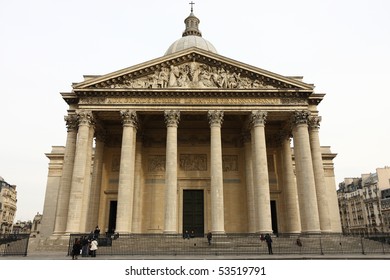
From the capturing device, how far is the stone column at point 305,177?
22519mm

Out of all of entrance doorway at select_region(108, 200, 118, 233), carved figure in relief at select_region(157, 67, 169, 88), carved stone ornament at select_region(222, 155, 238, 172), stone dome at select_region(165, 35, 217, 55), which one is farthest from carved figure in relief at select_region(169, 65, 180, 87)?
stone dome at select_region(165, 35, 217, 55)

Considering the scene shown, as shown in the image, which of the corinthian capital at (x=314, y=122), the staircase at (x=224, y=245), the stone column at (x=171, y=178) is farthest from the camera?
the corinthian capital at (x=314, y=122)

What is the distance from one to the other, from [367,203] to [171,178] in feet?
187

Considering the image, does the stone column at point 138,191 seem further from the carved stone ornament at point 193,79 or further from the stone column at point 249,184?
the stone column at point 249,184

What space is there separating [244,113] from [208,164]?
6.44m

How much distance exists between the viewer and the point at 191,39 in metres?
47.8

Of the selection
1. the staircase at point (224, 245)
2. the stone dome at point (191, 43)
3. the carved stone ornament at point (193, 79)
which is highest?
the stone dome at point (191, 43)

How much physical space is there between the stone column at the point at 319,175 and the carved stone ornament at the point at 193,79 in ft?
15.9

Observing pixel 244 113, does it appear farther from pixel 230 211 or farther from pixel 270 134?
pixel 230 211

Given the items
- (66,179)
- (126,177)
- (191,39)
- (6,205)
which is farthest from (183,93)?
(6,205)

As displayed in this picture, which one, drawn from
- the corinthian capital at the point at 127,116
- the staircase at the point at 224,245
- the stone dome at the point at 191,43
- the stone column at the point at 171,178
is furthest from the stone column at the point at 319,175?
the stone dome at the point at 191,43

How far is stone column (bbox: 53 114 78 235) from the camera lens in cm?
2322

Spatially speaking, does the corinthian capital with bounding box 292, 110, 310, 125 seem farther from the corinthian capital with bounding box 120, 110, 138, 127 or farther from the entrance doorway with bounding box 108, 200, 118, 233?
the entrance doorway with bounding box 108, 200, 118, 233
